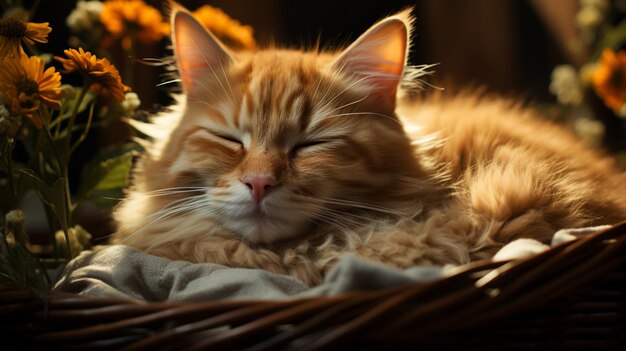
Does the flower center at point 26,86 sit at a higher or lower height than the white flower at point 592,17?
higher

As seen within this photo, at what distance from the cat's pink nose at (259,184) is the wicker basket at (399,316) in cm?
31

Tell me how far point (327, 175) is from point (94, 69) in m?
0.49

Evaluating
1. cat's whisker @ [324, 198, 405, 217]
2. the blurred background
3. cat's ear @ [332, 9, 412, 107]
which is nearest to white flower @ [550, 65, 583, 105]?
the blurred background

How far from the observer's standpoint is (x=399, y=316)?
0.81m

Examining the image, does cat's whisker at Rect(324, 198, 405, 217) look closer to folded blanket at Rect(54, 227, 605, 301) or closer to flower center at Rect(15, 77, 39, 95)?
folded blanket at Rect(54, 227, 605, 301)

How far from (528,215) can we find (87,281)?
820 millimetres

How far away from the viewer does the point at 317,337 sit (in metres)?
0.82

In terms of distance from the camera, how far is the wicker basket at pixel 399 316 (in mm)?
808

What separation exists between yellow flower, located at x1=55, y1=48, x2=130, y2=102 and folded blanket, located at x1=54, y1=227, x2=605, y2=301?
0.32 meters

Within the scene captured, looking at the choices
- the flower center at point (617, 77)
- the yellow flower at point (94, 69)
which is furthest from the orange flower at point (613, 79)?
the yellow flower at point (94, 69)

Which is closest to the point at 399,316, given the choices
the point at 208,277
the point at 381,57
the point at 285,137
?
the point at 208,277

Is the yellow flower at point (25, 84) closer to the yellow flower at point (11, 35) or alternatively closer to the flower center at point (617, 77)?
the yellow flower at point (11, 35)

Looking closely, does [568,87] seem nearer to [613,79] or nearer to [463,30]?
[613,79]

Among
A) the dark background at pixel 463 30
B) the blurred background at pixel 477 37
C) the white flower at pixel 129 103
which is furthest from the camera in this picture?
the dark background at pixel 463 30
